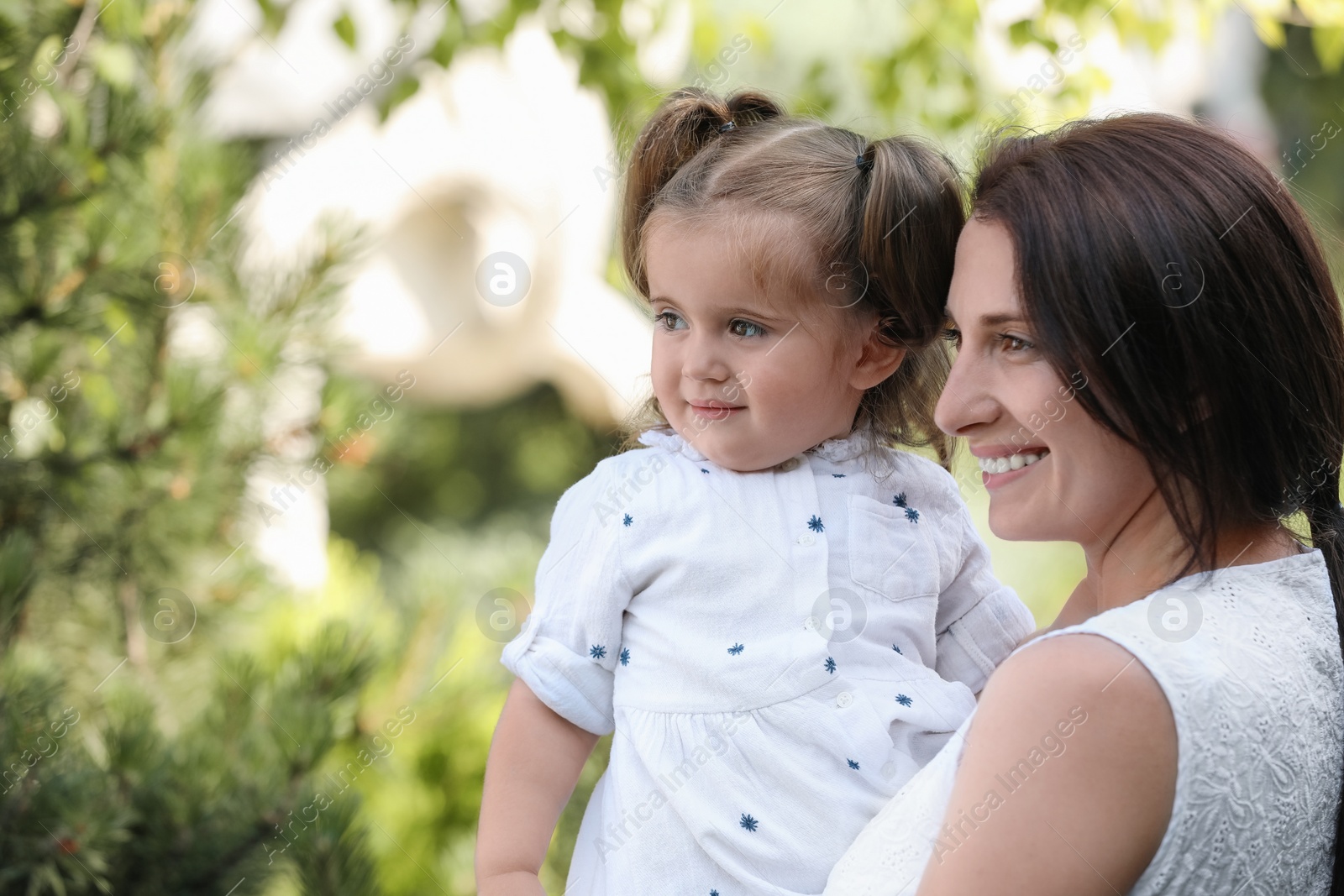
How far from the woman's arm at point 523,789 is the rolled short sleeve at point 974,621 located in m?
0.42

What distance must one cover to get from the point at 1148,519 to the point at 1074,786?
0.93 ft

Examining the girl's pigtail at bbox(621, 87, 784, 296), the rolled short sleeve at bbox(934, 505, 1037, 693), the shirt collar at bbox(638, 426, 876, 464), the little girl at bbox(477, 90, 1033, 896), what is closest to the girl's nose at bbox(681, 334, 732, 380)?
the little girl at bbox(477, 90, 1033, 896)

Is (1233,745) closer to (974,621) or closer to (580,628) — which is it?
(974,621)

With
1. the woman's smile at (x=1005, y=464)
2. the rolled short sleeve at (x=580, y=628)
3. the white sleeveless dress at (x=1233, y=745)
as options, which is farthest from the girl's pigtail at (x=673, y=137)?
the white sleeveless dress at (x=1233, y=745)

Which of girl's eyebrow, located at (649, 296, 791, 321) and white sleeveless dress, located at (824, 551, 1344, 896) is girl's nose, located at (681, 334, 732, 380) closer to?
girl's eyebrow, located at (649, 296, 791, 321)

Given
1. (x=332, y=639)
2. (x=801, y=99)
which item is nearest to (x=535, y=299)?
(x=801, y=99)

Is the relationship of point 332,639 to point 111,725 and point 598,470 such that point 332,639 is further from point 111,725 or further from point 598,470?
point 598,470

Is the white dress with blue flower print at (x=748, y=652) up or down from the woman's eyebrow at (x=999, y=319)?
down

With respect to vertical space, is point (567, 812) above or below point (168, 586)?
below

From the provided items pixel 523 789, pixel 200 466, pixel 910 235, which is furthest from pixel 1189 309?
pixel 200 466

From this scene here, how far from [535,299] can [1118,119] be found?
7.60 feet

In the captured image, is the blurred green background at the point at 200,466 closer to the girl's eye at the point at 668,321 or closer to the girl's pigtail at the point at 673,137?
the girl's pigtail at the point at 673,137

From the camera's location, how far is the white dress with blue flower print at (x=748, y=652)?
3.69 feet

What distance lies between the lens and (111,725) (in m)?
1.57
